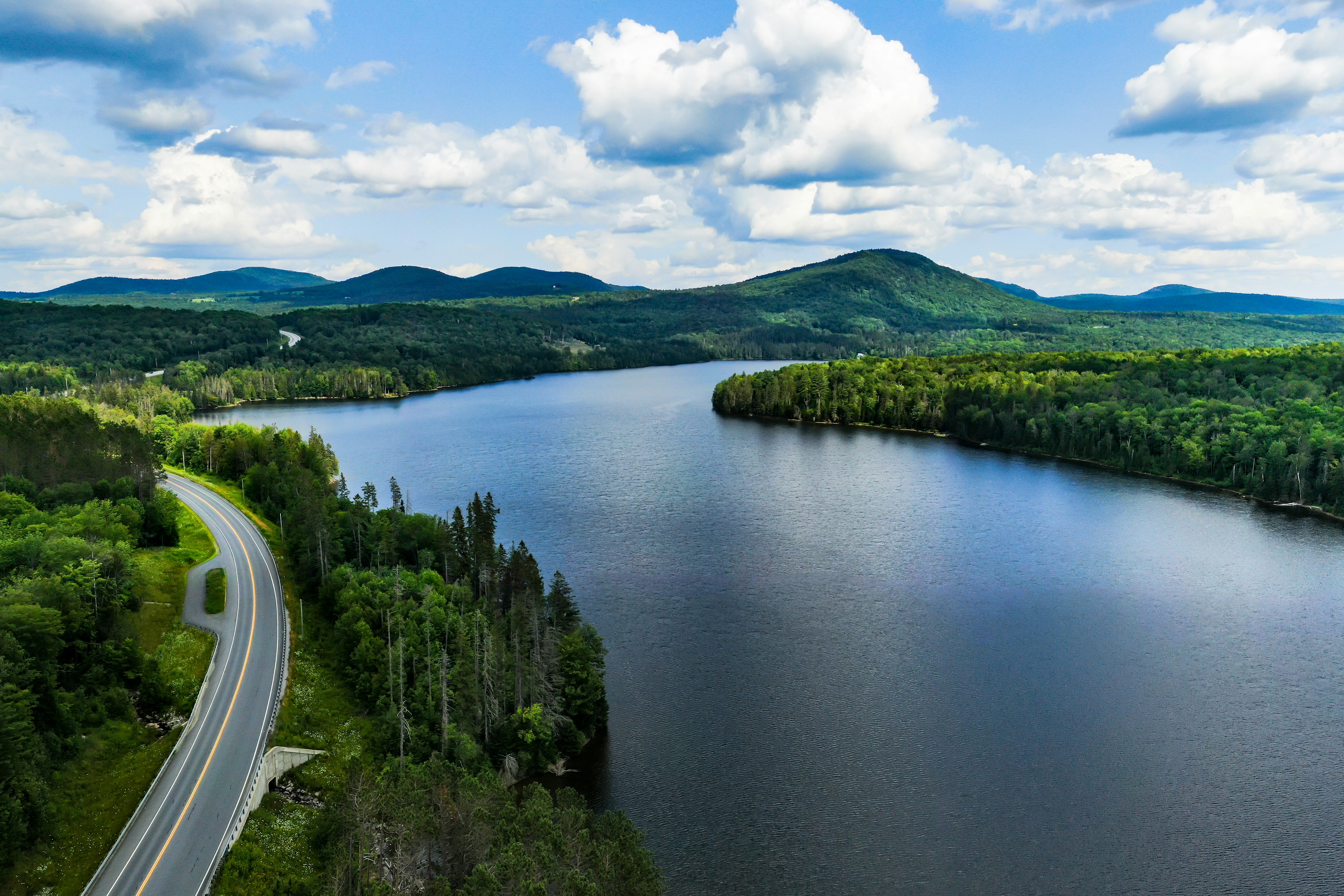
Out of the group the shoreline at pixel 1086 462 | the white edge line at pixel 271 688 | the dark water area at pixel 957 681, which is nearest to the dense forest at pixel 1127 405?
the shoreline at pixel 1086 462

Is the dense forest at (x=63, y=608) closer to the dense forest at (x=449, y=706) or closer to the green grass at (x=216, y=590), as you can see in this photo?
the green grass at (x=216, y=590)

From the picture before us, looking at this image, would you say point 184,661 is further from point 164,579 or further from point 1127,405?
point 1127,405

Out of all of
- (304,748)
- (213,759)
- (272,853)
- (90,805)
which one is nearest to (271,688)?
(304,748)

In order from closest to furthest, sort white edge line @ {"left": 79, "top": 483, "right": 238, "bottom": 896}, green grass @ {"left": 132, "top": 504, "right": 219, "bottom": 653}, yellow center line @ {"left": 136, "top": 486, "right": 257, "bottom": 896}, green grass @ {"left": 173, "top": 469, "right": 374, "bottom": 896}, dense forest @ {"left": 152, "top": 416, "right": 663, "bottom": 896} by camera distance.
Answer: dense forest @ {"left": 152, "top": 416, "right": 663, "bottom": 896}
white edge line @ {"left": 79, "top": 483, "right": 238, "bottom": 896}
yellow center line @ {"left": 136, "top": 486, "right": 257, "bottom": 896}
green grass @ {"left": 173, "top": 469, "right": 374, "bottom": 896}
green grass @ {"left": 132, "top": 504, "right": 219, "bottom": 653}

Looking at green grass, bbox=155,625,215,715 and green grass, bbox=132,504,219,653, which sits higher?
green grass, bbox=132,504,219,653

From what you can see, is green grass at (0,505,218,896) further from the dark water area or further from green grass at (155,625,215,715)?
the dark water area

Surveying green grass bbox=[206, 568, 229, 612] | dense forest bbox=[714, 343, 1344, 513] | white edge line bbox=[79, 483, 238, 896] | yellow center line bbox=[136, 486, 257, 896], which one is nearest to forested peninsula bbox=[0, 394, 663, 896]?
white edge line bbox=[79, 483, 238, 896]

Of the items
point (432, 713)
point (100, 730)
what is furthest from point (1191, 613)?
point (100, 730)

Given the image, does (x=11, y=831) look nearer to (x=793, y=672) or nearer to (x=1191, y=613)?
(x=793, y=672)
